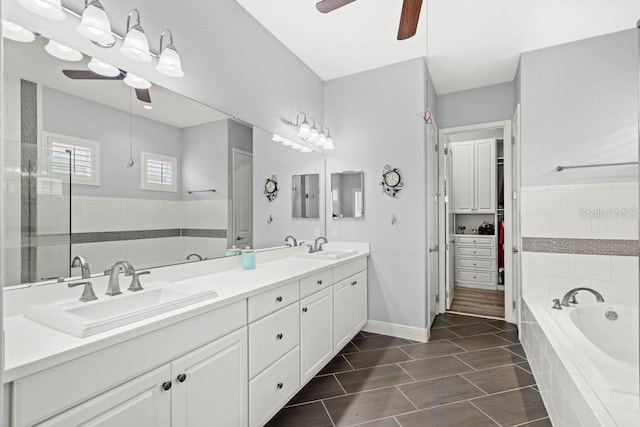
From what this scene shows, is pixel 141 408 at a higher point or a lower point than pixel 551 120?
lower

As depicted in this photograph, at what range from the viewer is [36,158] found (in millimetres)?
1318


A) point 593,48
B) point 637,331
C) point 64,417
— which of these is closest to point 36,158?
point 64,417

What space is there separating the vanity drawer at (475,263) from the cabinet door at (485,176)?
792 mm

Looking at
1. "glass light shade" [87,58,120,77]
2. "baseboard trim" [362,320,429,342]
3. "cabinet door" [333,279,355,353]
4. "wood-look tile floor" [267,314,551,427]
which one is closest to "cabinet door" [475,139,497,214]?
"wood-look tile floor" [267,314,551,427]

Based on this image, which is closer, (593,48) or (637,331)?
(637,331)

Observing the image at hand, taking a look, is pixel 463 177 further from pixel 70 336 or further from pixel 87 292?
pixel 70 336

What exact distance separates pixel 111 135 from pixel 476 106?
389 cm

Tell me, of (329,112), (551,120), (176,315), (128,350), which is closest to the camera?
(128,350)

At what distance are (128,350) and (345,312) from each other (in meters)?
2.02

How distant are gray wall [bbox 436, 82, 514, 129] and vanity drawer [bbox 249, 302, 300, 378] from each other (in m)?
3.22

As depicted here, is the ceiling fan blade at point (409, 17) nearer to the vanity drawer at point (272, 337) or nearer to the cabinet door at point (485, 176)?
the vanity drawer at point (272, 337)

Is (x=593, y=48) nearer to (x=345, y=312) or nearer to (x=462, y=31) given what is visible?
(x=462, y=31)

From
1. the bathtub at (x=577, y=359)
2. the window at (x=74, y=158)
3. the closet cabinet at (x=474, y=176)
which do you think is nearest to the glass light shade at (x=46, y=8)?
the window at (x=74, y=158)

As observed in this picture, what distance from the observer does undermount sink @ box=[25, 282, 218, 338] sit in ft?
3.56
